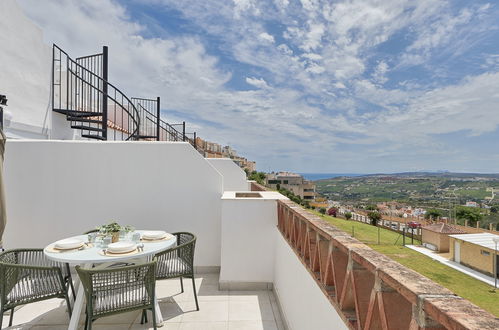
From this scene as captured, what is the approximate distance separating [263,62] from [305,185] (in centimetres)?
6147

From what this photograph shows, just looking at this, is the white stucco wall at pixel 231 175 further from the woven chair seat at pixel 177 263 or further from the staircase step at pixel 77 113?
the woven chair seat at pixel 177 263

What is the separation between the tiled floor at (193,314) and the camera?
3195mm

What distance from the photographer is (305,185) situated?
7069cm

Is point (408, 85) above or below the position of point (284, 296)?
above

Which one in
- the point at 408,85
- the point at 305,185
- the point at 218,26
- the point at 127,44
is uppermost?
the point at 408,85

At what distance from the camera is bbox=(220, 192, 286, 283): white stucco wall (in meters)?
4.10

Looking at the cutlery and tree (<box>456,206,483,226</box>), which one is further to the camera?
tree (<box>456,206,483,226</box>)

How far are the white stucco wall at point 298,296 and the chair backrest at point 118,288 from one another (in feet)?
5.09

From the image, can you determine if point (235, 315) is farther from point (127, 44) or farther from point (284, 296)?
point (127, 44)

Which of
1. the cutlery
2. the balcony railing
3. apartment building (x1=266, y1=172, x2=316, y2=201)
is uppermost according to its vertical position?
the balcony railing

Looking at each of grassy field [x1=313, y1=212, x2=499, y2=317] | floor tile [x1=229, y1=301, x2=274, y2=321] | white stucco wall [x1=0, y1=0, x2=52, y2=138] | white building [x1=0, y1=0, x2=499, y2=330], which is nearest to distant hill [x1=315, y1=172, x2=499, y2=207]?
grassy field [x1=313, y1=212, x2=499, y2=317]

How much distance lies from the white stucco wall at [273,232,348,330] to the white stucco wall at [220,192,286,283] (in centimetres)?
16

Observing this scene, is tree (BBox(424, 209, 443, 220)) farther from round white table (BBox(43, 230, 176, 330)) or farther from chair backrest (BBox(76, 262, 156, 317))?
chair backrest (BBox(76, 262, 156, 317))

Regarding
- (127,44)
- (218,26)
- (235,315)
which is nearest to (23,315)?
(235,315)
